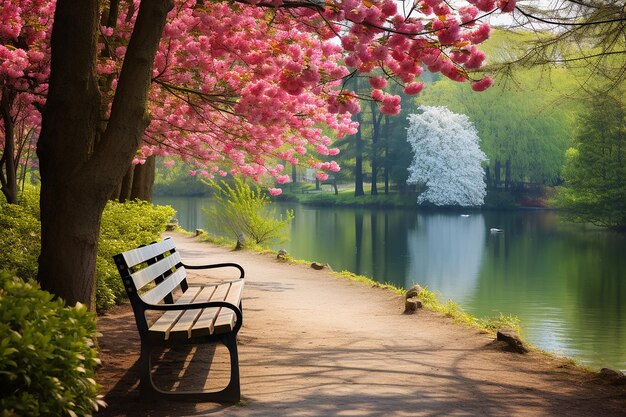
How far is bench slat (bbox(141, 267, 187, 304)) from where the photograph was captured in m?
5.50

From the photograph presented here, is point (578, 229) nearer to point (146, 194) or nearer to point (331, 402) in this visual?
point (146, 194)

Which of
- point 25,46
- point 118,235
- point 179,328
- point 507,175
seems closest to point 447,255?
point 118,235

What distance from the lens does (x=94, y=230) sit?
18.9 feet

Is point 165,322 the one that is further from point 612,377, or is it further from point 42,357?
point 612,377

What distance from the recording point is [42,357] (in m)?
3.06

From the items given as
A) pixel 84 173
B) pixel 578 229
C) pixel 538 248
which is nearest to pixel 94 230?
pixel 84 173

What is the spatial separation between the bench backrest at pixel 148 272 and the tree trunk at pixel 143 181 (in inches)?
305

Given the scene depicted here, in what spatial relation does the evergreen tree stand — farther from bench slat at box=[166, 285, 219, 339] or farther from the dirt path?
bench slat at box=[166, 285, 219, 339]

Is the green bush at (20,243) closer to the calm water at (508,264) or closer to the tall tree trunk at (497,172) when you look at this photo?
the calm water at (508,264)

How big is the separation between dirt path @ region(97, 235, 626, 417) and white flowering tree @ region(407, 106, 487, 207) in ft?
148

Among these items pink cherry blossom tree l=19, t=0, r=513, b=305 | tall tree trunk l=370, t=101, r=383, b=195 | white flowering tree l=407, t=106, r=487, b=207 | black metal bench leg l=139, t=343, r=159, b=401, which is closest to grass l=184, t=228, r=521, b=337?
pink cherry blossom tree l=19, t=0, r=513, b=305

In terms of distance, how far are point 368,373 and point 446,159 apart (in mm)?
49768

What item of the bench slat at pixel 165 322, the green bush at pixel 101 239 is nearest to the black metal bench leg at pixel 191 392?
the bench slat at pixel 165 322

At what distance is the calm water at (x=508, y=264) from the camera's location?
16.4 metres
